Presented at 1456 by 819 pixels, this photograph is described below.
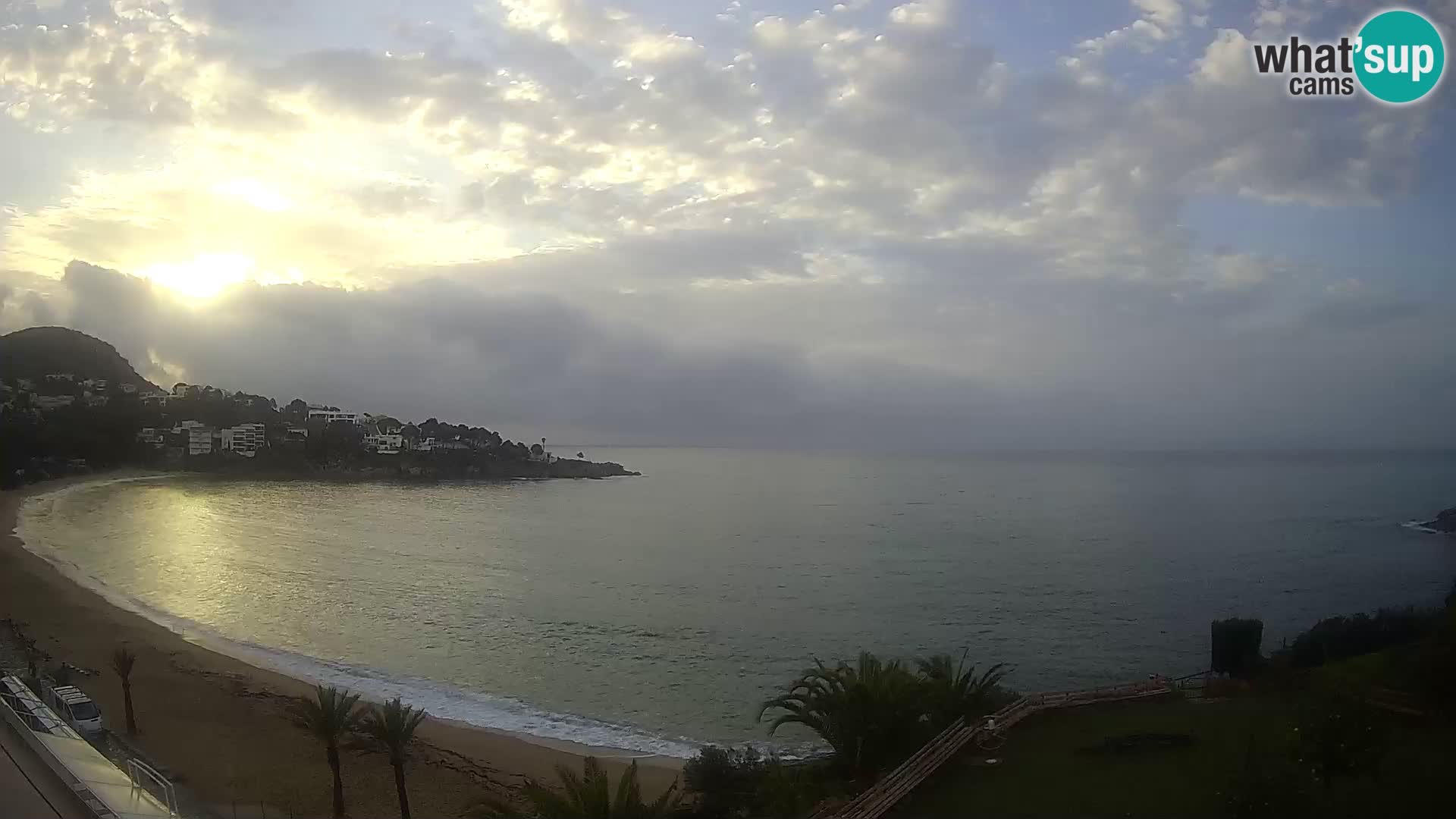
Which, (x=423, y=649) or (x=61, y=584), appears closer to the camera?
(x=423, y=649)

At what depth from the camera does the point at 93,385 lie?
568 feet

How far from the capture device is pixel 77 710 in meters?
21.4

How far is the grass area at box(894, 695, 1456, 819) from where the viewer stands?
12906mm

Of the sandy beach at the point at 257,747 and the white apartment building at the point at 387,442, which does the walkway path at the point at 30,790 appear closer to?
the sandy beach at the point at 257,747

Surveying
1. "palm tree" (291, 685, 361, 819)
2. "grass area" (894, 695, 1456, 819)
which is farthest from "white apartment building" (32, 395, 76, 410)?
"grass area" (894, 695, 1456, 819)

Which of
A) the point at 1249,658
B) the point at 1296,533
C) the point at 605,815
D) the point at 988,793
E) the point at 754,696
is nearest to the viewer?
the point at 605,815

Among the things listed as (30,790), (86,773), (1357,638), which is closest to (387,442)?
(1357,638)

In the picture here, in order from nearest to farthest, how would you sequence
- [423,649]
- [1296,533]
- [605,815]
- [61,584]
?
1. [605,815]
2. [423,649]
3. [61,584]
4. [1296,533]

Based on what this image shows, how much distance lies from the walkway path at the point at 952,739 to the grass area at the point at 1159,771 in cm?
24

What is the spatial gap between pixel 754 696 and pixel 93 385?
7667 inches

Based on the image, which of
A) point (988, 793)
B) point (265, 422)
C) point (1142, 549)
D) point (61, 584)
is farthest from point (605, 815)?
point (265, 422)

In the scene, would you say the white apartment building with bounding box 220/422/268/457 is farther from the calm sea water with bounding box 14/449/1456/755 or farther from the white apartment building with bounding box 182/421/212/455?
the calm sea water with bounding box 14/449/1456/755

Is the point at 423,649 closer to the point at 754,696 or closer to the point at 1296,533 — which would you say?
the point at 754,696

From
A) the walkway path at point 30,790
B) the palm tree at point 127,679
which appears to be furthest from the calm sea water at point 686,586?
the walkway path at point 30,790
